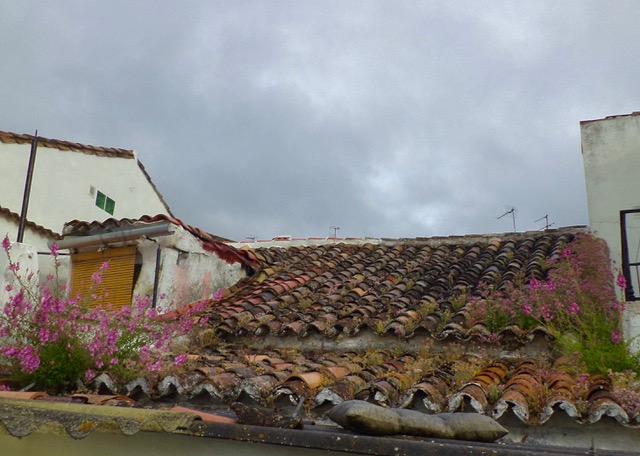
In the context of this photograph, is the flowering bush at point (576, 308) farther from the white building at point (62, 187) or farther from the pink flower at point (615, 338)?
the white building at point (62, 187)

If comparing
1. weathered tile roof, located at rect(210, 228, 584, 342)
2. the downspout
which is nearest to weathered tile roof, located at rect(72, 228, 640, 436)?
weathered tile roof, located at rect(210, 228, 584, 342)

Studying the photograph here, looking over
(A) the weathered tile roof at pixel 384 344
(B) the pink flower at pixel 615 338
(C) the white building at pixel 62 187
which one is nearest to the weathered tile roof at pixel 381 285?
(A) the weathered tile roof at pixel 384 344

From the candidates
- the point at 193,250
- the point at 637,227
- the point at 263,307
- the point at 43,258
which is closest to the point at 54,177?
the point at 43,258

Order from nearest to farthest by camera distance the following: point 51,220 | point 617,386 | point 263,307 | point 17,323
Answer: point 617,386 < point 17,323 < point 263,307 < point 51,220

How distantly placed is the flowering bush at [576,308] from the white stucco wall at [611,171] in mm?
343

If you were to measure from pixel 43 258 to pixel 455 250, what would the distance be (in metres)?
7.60

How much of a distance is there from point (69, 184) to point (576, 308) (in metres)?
11.0

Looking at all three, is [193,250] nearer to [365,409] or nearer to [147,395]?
[147,395]

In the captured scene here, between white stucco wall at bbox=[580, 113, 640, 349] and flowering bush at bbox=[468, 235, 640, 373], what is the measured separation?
343 mm

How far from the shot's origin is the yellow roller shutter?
8602mm

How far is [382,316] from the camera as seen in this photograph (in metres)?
7.37

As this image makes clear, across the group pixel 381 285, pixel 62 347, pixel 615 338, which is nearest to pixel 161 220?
pixel 62 347

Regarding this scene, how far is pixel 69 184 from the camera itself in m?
12.9

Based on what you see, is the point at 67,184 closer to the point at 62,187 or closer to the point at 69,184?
the point at 69,184
